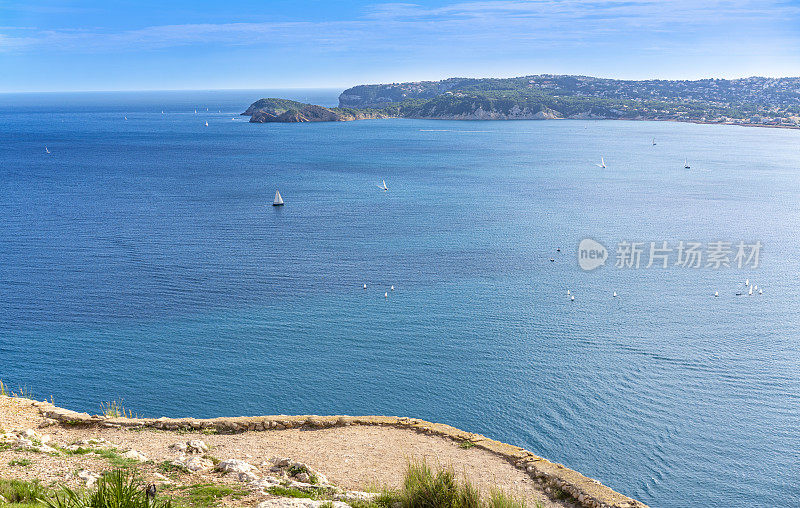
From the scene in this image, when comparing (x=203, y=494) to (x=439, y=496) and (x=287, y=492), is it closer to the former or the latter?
(x=287, y=492)

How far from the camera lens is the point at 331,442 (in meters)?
20.2

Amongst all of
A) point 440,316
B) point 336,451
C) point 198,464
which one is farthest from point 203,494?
point 440,316

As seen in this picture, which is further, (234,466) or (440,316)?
(440,316)

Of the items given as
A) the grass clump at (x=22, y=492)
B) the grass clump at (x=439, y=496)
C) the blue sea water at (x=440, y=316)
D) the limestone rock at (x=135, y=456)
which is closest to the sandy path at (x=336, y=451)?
the limestone rock at (x=135, y=456)

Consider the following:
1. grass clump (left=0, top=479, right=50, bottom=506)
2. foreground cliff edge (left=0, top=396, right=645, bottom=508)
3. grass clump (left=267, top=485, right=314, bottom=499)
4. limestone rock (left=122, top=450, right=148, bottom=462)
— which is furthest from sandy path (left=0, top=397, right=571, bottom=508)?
grass clump (left=0, top=479, right=50, bottom=506)

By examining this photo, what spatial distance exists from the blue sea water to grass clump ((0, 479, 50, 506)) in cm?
1401

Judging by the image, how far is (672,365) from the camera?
104 feet

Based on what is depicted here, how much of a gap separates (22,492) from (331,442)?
9321 mm

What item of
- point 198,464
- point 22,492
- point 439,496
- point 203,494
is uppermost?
point 22,492

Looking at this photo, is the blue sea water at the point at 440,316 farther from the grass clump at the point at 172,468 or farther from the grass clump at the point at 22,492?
the grass clump at the point at 22,492

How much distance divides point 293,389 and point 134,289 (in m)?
18.8

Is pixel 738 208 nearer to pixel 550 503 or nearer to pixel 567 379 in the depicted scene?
pixel 567 379

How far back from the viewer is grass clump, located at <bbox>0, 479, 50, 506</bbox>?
41.4 ft

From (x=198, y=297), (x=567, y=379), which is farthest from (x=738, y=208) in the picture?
(x=198, y=297)
